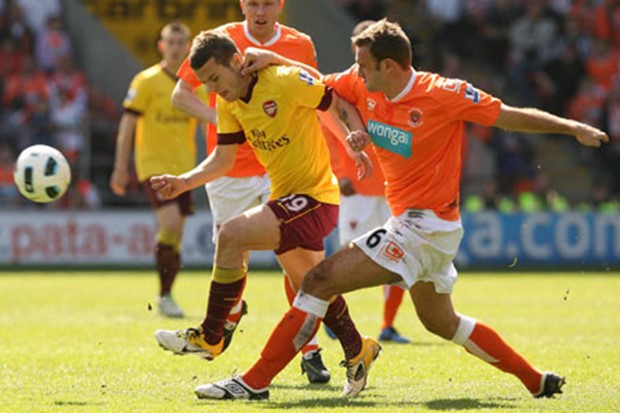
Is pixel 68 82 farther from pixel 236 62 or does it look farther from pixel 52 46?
pixel 236 62

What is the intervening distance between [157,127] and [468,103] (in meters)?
7.10

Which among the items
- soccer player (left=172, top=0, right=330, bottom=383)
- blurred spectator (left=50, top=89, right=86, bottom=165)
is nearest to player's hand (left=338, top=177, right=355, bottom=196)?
soccer player (left=172, top=0, right=330, bottom=383)

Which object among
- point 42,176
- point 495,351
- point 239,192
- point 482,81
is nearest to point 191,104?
point 239,192

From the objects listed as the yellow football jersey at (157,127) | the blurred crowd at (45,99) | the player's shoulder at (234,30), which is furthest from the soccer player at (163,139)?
the blurred crowd at (45,99)

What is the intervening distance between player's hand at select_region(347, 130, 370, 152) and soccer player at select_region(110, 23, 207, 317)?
6362mm

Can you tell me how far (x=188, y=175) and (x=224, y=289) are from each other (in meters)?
0.73

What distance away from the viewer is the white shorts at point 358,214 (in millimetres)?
11266

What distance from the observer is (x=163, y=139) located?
1378cm

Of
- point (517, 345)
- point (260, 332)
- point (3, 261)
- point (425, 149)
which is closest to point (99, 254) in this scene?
point (3, 261)

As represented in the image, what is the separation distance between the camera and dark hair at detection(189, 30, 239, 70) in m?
7.42

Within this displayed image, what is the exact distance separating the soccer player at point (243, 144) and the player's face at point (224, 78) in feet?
4.30

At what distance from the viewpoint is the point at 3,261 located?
20.9 metres

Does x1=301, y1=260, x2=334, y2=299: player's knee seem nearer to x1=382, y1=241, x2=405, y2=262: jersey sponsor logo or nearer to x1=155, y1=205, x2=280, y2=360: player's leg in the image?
x1=382, y1=241, x2=405, y2=262: jersey sponsor logo

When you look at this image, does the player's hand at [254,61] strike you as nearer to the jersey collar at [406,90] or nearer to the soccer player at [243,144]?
the jersey collar at [406,90]
